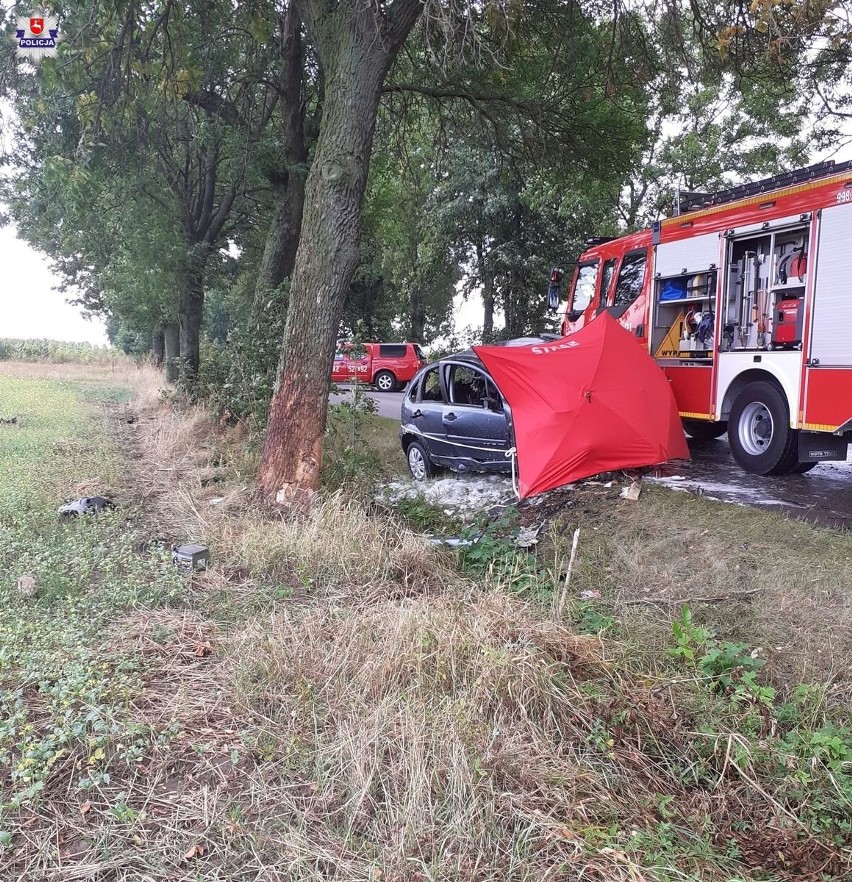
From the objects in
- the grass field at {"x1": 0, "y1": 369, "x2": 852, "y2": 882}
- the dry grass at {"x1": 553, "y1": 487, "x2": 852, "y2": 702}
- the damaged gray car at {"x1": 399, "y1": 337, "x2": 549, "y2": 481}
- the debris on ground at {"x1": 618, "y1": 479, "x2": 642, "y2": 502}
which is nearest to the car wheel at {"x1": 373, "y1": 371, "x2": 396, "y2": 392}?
the damaged gray car at {"x1": 399, "y1": 337, "x2": 549, "y2": 481}

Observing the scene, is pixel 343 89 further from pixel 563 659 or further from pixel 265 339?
pixel 563 659

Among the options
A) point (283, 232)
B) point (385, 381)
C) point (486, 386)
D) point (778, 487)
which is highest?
point (283, 232)

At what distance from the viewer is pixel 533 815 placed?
2.50m

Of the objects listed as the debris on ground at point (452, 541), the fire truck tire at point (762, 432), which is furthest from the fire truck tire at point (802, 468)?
the debris on ground at point (452, 541)

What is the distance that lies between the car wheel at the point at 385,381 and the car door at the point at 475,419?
1795cm

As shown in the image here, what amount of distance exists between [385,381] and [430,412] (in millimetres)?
18020

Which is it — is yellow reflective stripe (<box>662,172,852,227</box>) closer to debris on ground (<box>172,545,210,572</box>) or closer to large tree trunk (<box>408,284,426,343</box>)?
debris on ground (<box>172,545,210,572</box>)

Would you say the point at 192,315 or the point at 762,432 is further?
the point at 192,315

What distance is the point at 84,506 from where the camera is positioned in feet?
20.3

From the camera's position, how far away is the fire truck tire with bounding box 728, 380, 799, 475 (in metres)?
7.67

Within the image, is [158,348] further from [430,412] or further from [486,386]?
[486,386]

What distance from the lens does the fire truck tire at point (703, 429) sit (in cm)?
957

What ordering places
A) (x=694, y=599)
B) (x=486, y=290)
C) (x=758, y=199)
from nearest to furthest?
(x=694, y=599), (x=758, y=199), (x=486, y=290)

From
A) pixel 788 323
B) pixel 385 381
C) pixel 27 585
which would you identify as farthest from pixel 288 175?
pixel 385 381
